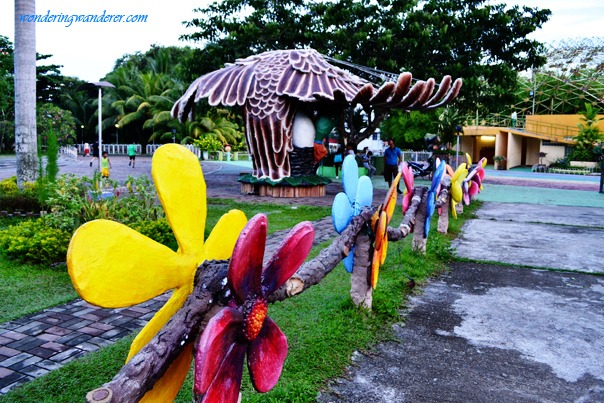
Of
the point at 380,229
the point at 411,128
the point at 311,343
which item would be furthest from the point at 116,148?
the point at 311,343

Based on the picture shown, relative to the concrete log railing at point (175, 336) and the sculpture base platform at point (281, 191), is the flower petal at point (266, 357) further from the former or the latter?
the sculpture base platform at point (281, 191)

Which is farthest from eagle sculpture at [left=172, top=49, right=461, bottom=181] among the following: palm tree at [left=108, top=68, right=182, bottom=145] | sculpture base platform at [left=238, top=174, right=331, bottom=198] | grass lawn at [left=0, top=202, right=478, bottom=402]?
palm tree at [left=108, top=68, right=182, bottom=145]

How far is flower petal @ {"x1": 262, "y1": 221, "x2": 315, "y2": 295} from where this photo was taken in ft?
6.47

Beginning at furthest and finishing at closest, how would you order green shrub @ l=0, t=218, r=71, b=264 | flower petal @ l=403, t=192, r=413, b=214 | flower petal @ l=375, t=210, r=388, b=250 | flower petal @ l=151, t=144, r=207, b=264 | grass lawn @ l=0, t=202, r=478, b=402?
1. flower petal @ l=403, t=192, r=413, b=214
2. green shrub @ l=0, t=218, r=71, b=264
3. flower petal @ l=375, t=210, r=388, b=250
4. grass lawn @ l=0, t=202, r=478, b=402
5. flower petal @ l=151, t=144, r=207, b=264

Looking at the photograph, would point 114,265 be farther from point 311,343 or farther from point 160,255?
point 311,343

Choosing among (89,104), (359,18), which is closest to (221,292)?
(359,18)

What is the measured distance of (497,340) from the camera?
12.7ft

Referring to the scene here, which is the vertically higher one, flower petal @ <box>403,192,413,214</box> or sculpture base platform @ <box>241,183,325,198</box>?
flower petal @ <box>403,192,413,214</box>

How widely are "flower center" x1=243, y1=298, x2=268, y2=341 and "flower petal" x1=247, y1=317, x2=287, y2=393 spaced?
0.06 metres

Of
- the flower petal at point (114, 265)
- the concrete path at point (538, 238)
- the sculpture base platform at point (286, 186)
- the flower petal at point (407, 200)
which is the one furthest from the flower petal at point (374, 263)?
the sculpture base platform at point (286, 186)

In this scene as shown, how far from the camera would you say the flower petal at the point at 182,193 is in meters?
1.76

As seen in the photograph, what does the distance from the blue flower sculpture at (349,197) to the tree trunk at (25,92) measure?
6861mm

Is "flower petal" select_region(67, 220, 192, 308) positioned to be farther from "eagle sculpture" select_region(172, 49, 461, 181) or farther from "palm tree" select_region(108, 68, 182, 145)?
"palm tree" select_region(108, 68, 182, 145)

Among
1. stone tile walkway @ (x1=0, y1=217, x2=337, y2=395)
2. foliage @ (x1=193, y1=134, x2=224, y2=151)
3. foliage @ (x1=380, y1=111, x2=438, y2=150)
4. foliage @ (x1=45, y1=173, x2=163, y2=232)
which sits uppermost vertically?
foliage @ (x1=380, y1=111, x2=438, y2=150)
